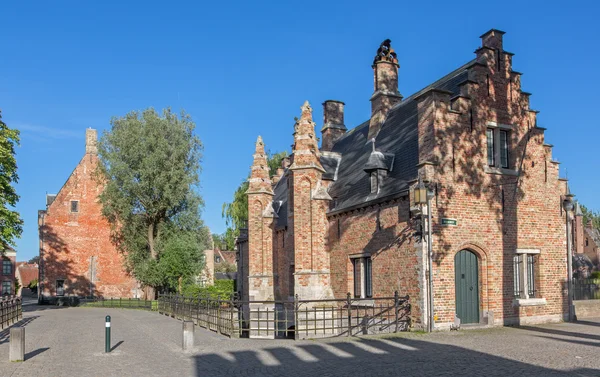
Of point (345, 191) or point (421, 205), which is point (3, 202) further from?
point (421, 205)

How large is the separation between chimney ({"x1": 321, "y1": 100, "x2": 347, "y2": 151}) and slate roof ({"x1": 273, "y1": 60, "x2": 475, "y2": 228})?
3031 millimetres

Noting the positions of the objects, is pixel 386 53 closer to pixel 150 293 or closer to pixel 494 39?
pixel 494 39

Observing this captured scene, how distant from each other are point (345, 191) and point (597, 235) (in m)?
60.6

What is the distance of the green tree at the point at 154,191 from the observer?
38.4m

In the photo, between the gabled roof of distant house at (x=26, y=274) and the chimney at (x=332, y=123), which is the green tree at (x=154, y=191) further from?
the gabled roof of distant house at (x=26, y=274)

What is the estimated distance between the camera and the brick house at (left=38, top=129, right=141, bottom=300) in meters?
45.3

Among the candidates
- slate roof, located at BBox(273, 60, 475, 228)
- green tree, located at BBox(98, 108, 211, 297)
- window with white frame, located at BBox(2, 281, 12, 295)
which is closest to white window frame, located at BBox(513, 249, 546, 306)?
slate roof, located at BBox(273, 60, 475, 228)

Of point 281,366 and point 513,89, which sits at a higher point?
point 513,89

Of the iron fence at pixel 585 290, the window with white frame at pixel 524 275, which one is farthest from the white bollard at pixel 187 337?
the iron fence at pixel 585 290

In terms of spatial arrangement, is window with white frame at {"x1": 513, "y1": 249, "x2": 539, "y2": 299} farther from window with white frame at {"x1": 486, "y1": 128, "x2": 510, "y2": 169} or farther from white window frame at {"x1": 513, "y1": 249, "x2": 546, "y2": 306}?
window with white frame at {"x1": 486, "y1": 128, "x2": 510, "y2": 169}

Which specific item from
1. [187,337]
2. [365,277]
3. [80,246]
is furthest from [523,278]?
[80,246]

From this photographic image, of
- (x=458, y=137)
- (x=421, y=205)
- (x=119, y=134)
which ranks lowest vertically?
(x=421, y=205)

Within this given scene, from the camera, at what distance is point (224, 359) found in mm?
12312

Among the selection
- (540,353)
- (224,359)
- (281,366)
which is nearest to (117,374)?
(224,359)
